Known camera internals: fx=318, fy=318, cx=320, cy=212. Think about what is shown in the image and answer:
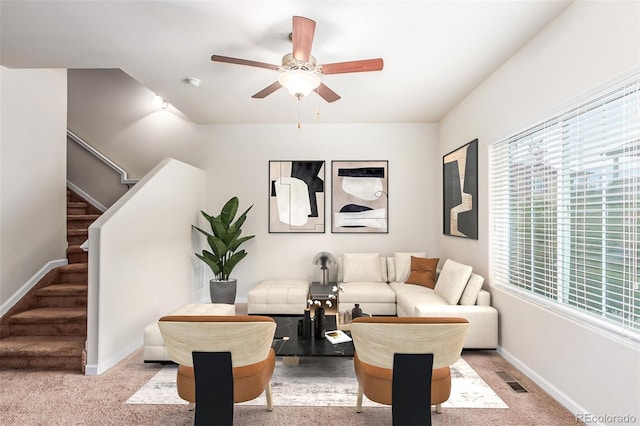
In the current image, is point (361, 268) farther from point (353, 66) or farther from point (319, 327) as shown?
Result: point (353, 66)

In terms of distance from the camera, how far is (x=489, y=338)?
10.6ft

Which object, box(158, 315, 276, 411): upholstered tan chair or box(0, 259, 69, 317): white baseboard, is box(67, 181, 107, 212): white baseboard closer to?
box(0, 259, 69, 317): white baseboard

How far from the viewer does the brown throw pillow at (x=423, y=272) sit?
4426 millimetres

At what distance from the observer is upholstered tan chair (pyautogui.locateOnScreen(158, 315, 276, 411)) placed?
1.91 m

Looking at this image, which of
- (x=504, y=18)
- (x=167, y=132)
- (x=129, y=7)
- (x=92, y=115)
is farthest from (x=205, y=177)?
(x=504, y=18)

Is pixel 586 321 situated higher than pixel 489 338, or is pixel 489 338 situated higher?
pixel 586 321

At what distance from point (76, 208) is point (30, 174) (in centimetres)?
149

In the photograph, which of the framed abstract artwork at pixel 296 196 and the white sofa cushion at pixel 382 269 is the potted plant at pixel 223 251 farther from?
the white sofa cushion at pixel 382 269

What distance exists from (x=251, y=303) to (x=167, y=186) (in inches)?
74.8

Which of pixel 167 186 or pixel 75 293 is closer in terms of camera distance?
pixel 75 293

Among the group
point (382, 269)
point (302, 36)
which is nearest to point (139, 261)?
point (302, 36)

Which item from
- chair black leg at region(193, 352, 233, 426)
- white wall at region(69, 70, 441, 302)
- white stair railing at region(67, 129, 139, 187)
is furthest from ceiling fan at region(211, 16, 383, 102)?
white stair railing at region(67, 129, 139, 187)

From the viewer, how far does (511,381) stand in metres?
2.71

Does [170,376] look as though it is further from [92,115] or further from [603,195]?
[92,115]
